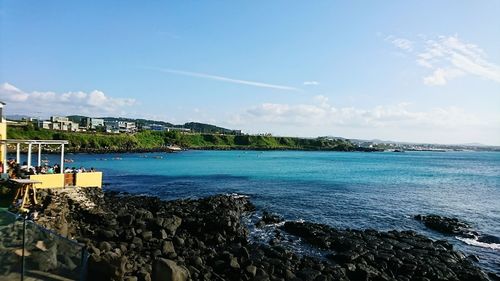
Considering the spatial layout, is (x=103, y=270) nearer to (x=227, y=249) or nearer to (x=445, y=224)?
(x=227, y=249)

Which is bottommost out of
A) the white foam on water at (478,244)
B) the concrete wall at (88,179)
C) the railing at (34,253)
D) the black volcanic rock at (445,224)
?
the white foam on water at (478,244)

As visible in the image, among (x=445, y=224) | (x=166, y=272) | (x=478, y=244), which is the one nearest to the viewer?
(x=166, y=272)

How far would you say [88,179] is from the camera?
105 ft

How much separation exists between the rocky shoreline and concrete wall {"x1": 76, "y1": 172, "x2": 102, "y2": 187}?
3159 mm

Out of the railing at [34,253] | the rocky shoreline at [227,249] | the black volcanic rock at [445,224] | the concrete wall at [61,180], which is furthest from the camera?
the black volcanic rock at [445,224]

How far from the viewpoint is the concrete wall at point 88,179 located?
102ft

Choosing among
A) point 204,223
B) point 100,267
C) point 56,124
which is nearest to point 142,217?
point 204,223

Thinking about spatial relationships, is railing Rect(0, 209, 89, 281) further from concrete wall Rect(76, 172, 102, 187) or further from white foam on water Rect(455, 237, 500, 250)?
white foam on water Rect(455, 237, 500, 250)

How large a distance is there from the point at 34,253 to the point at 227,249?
41.5 feet

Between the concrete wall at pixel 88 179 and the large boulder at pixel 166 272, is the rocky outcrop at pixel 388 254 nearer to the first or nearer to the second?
the large boulder at pixel 166 272

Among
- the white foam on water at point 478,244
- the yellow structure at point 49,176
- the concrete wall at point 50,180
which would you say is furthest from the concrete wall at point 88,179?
the white foam on water at point 478,244

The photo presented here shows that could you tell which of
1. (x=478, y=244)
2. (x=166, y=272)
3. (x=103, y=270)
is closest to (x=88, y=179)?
(x=103, y=270)

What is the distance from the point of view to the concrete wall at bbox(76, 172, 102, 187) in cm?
3117

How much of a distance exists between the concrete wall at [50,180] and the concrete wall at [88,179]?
2135 millimetres
